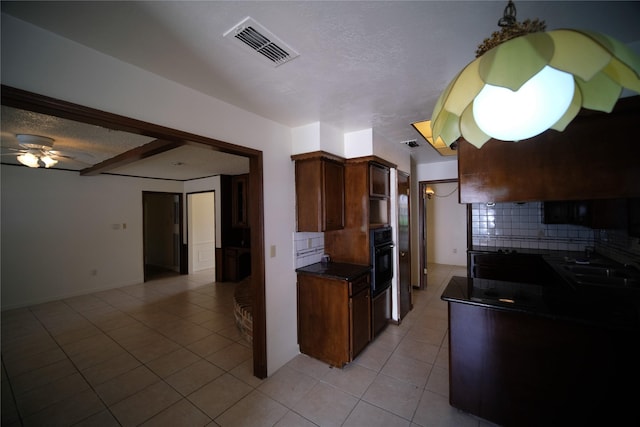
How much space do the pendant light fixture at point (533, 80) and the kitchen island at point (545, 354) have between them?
1.35 meters

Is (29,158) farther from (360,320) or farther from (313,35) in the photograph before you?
(360,320)

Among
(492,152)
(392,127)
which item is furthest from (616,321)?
(392,127)

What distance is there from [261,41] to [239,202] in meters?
4.62

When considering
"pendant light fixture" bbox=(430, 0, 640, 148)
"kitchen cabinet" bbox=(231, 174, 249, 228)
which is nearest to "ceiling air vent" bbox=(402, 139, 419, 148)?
"pendant light fixture" bbox=(430, 0, 640, 148)

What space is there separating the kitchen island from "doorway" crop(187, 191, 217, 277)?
5.79 m

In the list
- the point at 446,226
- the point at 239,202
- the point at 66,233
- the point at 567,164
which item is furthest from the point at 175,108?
the point at 446,226

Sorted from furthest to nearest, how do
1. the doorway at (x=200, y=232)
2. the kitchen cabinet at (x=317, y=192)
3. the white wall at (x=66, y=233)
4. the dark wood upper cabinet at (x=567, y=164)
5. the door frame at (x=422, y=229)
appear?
the doorway at (x=200, y=232)
the door frame at (x=422, y=229)
the white wall at (x=66, y=233)
the kitchen cabinet at (x=317, y=192)
the dark wood upper cabinet at (x=567, y=164)

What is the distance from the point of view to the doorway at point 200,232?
20.9ft

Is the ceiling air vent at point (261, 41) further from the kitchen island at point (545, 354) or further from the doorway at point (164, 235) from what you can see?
the doorway at point (164, 235)

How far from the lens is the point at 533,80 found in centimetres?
71

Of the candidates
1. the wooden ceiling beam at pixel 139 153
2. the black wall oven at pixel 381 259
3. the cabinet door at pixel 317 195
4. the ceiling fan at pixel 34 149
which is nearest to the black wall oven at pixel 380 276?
the black wall oven at pixel 381 259

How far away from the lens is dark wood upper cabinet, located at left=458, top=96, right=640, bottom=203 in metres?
1.55

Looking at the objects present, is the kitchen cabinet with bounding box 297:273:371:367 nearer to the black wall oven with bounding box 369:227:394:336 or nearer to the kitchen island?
the black wall oven with bounding box 369:227:394:336

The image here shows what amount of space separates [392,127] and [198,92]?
2.03 m
